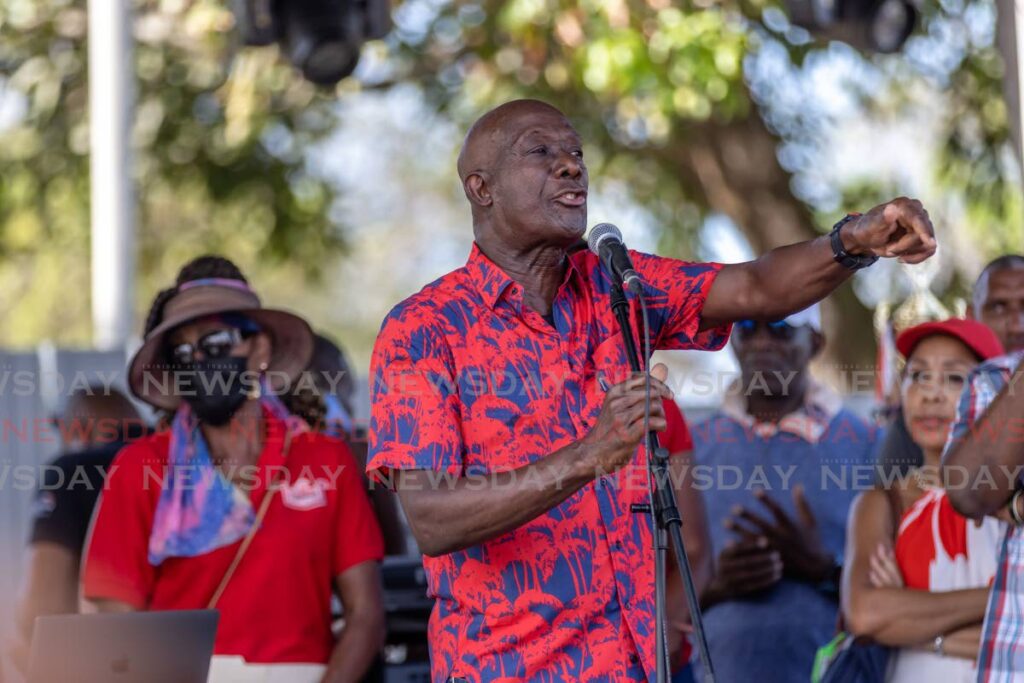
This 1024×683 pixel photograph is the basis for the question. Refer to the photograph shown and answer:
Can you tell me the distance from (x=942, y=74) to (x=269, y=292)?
15382 millimetres

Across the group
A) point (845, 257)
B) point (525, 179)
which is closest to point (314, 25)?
point (525, 179)

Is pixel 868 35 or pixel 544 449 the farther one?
pixel 868 35

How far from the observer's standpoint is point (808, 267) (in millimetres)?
3109

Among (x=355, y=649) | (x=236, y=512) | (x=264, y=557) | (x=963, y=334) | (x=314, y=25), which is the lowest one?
(x=355, y=649)

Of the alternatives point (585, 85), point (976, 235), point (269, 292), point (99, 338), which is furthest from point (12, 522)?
point (269, 292)

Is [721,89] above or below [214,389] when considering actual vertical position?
above

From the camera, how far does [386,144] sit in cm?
1953

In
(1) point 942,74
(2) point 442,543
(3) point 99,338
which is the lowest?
(2) point 442,543

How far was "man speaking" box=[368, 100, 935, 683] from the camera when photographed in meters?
2.85

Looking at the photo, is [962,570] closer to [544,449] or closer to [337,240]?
[544,449]

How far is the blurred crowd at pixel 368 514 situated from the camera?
4.38 metres

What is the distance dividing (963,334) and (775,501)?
40.7 inches

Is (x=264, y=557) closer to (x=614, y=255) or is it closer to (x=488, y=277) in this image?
(x=488, y=277)

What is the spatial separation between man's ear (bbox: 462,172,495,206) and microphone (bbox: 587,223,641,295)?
0.35 meters
